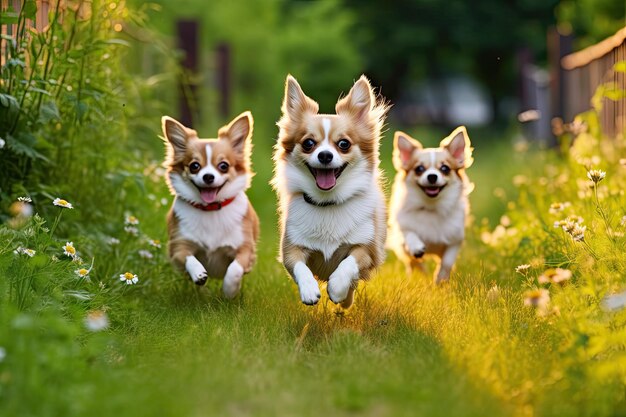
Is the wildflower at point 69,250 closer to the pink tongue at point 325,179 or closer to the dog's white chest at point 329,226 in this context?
the dog's white chest at point 329,226

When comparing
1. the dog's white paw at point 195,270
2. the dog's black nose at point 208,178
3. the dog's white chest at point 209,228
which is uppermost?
the dog's black nose at point 208,178

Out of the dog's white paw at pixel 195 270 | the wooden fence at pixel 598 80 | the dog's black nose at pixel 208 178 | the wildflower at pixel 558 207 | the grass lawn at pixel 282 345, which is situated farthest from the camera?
the wooden fence at pixel 598 80

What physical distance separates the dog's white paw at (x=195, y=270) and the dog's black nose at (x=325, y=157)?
987 mm

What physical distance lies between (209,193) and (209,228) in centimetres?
21

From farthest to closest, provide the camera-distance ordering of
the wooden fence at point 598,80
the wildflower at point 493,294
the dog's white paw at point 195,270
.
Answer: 1. the wooden fence at point 598,80
2. the dog's white paw at point 195,270
3. the wildflower at point 493,294

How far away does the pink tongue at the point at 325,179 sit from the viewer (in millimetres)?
4621

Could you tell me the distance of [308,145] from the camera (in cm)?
468

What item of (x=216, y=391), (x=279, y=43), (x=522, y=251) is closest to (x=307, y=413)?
(x=216, y=391)

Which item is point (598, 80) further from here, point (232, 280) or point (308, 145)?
point (232, 280)

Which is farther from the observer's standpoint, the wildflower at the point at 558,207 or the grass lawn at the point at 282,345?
the wildflower at the point at 558,207

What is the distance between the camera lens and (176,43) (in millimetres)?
12219

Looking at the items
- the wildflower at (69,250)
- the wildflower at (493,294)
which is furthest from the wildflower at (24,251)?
the wildflower at (493,294)

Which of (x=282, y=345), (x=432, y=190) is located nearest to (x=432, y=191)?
(x=432, y=190)

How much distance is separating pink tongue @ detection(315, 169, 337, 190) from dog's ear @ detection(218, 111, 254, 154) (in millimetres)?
843
